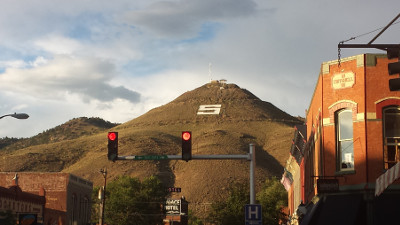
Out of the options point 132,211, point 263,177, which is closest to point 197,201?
point 263,177

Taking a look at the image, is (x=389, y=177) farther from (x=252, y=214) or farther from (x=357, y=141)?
(x=357, y=141)

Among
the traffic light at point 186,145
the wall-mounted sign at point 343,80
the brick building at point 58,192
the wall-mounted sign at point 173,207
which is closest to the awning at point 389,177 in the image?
the traffic light at point 186,145

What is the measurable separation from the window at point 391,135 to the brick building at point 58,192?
47578 millimetres

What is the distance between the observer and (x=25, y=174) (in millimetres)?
76375

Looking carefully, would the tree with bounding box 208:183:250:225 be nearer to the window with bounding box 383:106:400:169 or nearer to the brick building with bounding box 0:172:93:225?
the brick building with bounding box 0:172:93:225

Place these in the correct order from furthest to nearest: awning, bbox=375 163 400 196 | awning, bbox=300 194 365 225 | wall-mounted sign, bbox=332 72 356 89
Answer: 1. wall-mounted sign, bbox=332 72 356 89
2. awning, bbox=300 194 365 225
3. awning, bbox=375 163 400 196

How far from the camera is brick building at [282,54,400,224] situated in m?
26.7

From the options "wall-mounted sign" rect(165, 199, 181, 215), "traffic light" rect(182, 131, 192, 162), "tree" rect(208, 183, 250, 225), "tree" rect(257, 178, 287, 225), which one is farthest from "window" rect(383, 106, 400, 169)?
"wall-mounted sign" rect(165, 199, 181, 215)

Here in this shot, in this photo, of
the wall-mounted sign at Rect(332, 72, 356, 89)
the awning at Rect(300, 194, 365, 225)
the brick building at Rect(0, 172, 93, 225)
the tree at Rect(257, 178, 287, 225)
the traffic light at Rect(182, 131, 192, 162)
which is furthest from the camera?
the tree at Rect(257, 178, 287, 225)

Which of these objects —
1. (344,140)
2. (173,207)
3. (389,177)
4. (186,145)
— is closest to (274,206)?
(173,207)

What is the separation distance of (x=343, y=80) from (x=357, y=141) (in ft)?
9.10

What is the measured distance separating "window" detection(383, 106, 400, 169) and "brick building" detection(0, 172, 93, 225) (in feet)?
156

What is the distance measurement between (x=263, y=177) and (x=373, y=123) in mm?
150397

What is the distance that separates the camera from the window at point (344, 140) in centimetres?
2823
